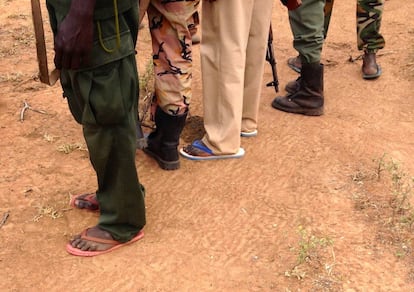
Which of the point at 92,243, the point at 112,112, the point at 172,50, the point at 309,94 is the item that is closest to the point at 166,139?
the point at 172,50

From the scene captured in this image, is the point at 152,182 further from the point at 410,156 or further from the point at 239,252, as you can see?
the point at 410,156

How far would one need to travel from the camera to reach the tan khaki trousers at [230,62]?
3170 millimetres

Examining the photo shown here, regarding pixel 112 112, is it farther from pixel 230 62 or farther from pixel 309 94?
pixel 309 94

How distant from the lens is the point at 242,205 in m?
3.07

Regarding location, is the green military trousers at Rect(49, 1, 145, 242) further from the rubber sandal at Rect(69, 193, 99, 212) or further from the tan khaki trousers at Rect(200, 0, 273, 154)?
the tan khaki trousers at Rect(200, 0, 273, 154)

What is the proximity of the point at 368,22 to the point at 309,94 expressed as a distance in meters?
0.93

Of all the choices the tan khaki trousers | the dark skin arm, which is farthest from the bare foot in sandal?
the tan khaki trousers

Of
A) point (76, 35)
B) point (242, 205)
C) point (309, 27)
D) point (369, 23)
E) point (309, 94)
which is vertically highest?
point (76, 35)

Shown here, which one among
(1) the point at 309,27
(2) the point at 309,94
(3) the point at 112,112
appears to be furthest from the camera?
(2) the point at 309,94

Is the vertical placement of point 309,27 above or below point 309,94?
above

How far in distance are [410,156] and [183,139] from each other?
4.48 ft

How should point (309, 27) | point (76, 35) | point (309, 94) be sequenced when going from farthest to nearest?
point (309, 94) < point (309, 27) < point (76, 35)

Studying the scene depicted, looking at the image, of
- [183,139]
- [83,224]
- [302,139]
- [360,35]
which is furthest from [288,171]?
[360,35]

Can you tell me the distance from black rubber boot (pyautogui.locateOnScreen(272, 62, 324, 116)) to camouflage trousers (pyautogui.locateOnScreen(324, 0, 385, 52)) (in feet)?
2.54
